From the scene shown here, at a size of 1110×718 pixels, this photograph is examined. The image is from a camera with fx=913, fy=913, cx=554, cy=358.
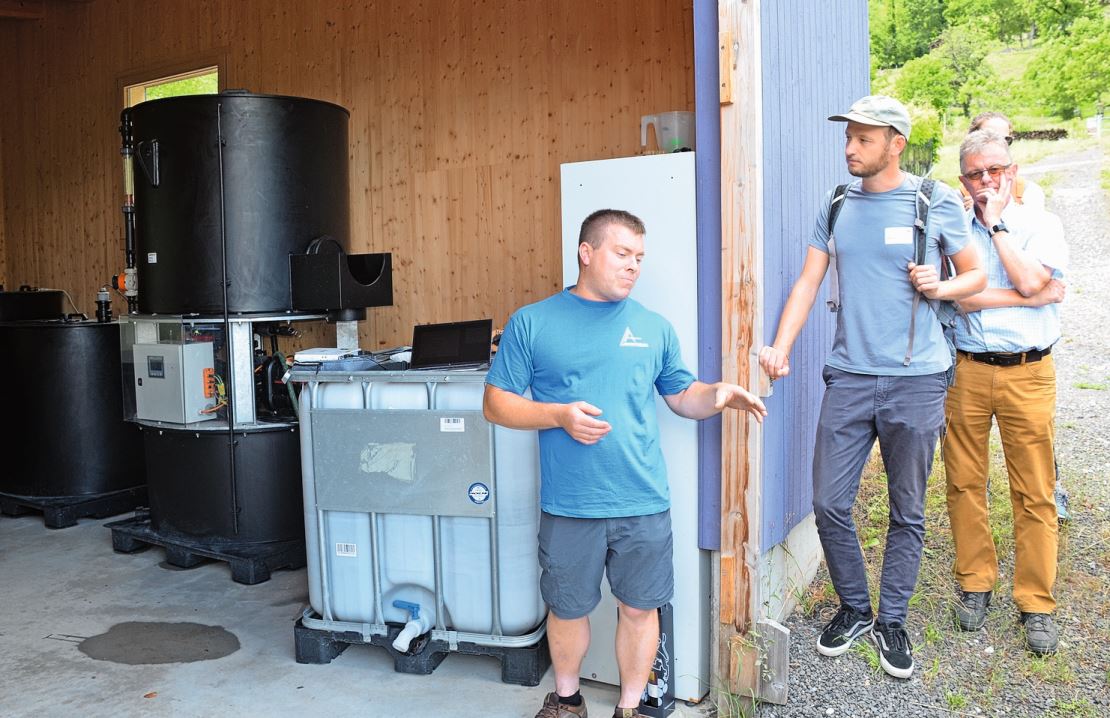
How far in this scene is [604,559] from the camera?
265 cm

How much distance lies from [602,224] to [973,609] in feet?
6.52

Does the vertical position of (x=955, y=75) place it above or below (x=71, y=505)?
above

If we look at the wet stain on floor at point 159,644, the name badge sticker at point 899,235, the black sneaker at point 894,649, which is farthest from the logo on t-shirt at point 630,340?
the wet stain on floor at point 159,644

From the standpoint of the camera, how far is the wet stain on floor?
353 cm

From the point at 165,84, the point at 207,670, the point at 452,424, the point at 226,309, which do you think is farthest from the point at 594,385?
the point at 165,84

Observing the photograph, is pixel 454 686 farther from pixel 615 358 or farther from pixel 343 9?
pixel 343 9

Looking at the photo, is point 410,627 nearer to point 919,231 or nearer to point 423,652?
point 423,652

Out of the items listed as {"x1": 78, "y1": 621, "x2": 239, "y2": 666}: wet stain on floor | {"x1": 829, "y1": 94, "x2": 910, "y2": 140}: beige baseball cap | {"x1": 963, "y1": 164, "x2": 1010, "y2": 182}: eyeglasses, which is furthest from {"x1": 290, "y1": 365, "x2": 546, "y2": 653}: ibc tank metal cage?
{"x1": 963, "y1": 164, "x2": 1010, "y2": 182}: eyeglasses

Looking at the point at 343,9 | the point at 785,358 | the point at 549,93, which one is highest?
the point at 343,9

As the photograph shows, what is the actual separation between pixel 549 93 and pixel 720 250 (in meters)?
2.43

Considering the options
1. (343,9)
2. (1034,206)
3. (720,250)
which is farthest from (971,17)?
(720,250)

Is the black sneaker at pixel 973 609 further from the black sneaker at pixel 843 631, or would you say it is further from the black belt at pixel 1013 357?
the black belt at pixel 1013 357

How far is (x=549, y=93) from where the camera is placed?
196 inches

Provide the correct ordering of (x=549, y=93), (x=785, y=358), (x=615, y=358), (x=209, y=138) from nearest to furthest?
(x=615, y=358) < (x=785, y=358) < (x=209, y=138) < (x=549, y=93)
